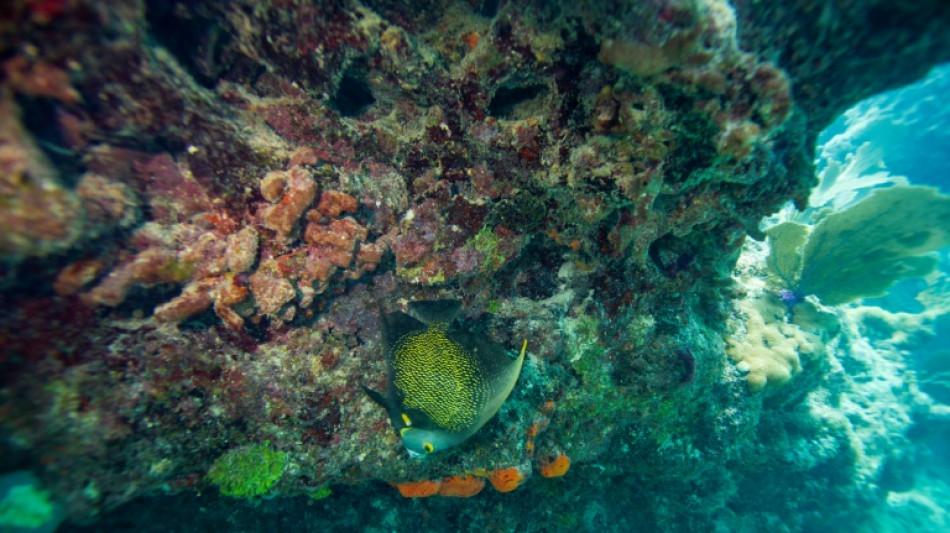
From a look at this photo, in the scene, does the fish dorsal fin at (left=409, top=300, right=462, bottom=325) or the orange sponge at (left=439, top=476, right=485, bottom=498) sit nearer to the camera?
the fish dorsal fin at (left=409, top=300, right=462, bottom=325)

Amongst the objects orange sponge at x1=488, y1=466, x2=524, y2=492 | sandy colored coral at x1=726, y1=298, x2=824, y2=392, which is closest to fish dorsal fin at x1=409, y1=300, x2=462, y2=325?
orange sponge at x1=488, y1=466, x2=524, y2=492

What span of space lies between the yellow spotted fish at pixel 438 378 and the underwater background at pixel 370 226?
0.08 ft

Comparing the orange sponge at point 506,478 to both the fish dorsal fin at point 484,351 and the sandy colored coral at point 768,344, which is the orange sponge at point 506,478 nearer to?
the fish dorsal fin at point 484,351

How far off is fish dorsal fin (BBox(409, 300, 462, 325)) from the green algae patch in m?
1.77

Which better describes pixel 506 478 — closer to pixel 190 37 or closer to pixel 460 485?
pixel 460 485

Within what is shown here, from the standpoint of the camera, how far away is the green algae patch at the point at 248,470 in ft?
10.2

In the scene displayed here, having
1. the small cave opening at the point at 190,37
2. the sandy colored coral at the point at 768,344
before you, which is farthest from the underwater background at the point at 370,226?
the sandy colored coral at the point at 768,344

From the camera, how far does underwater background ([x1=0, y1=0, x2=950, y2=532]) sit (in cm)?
212

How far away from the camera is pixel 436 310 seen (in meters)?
3.14

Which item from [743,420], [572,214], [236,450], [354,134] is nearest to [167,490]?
[236,450]

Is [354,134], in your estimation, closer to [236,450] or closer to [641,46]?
[641,46]

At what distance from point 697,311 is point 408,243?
4034mm

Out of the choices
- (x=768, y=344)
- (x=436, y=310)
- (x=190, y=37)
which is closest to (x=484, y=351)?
(x=436, y=310)

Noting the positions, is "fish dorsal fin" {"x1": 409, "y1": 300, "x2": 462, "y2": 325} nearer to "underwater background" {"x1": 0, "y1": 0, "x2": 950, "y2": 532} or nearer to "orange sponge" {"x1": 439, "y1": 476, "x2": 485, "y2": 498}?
"underwater background" {"x1": 0, "y1": 0, "x2": 950, "y2": 532}
